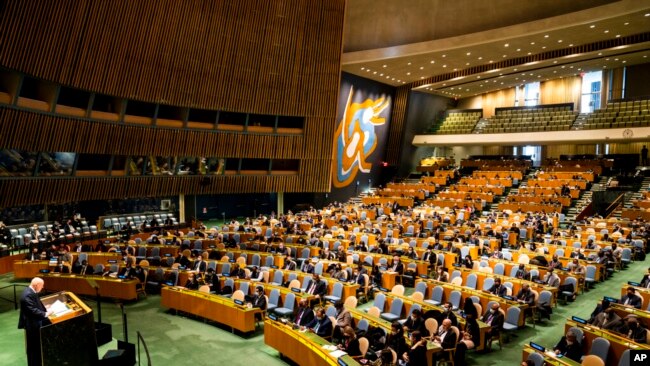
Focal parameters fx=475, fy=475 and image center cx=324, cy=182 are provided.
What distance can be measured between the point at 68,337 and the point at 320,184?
18952 mm

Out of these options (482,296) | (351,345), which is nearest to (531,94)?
(482,296)

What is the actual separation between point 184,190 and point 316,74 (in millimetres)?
8138

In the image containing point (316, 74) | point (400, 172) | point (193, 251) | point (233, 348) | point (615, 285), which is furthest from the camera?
point (400, 172)

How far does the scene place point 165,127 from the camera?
19.3 metres

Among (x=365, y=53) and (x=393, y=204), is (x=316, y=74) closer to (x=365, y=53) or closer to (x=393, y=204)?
(x=365, y=53)

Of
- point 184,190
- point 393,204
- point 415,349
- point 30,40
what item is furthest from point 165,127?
point 415,349

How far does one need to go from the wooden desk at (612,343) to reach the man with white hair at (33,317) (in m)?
7.53

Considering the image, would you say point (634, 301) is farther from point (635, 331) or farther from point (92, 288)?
point (92, 288)

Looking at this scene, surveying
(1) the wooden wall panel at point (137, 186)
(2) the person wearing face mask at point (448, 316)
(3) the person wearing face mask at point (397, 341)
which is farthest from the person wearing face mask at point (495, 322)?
(1) the wooden wall panel at point (137, 186)

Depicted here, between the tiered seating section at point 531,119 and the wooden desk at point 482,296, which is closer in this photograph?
the wooden desk at point 482,296

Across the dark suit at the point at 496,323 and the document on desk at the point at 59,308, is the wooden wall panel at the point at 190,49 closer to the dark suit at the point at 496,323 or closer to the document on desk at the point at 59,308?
the document on desk at the point at 59,308

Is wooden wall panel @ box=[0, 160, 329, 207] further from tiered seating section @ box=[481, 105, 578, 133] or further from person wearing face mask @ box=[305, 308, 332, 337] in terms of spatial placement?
tiered seating section @ box=[481, 105, 578, 133]

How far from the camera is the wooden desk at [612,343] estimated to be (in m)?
6.54

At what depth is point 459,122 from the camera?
104 ft
